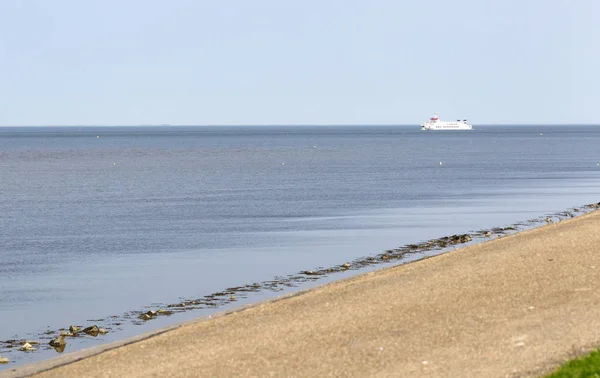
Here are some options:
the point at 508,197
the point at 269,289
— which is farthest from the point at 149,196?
the point at 269,289

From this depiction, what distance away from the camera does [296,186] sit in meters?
69.1

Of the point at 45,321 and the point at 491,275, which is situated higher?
the point at 491,275

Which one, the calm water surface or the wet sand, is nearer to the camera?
the wet sand

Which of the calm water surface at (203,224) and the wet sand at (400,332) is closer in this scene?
the wet sand at (400,332)

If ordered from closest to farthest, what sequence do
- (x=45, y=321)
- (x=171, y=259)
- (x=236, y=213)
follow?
(x=45, y=321)
(x=171, y=259)
(x=236, y=213)

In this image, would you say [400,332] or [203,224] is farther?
[203,224]

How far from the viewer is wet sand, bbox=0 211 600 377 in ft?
48.4

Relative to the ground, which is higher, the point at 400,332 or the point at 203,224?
the point at 400,332

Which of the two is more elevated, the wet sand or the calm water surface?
the wet sand

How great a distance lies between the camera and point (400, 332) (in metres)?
16.8

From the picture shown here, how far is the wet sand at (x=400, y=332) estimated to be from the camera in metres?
14.8

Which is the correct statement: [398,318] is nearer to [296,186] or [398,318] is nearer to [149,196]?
[149,196]

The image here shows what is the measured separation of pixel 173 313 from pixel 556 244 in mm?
10158

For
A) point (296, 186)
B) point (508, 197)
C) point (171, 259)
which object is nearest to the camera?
point (171, 259)
